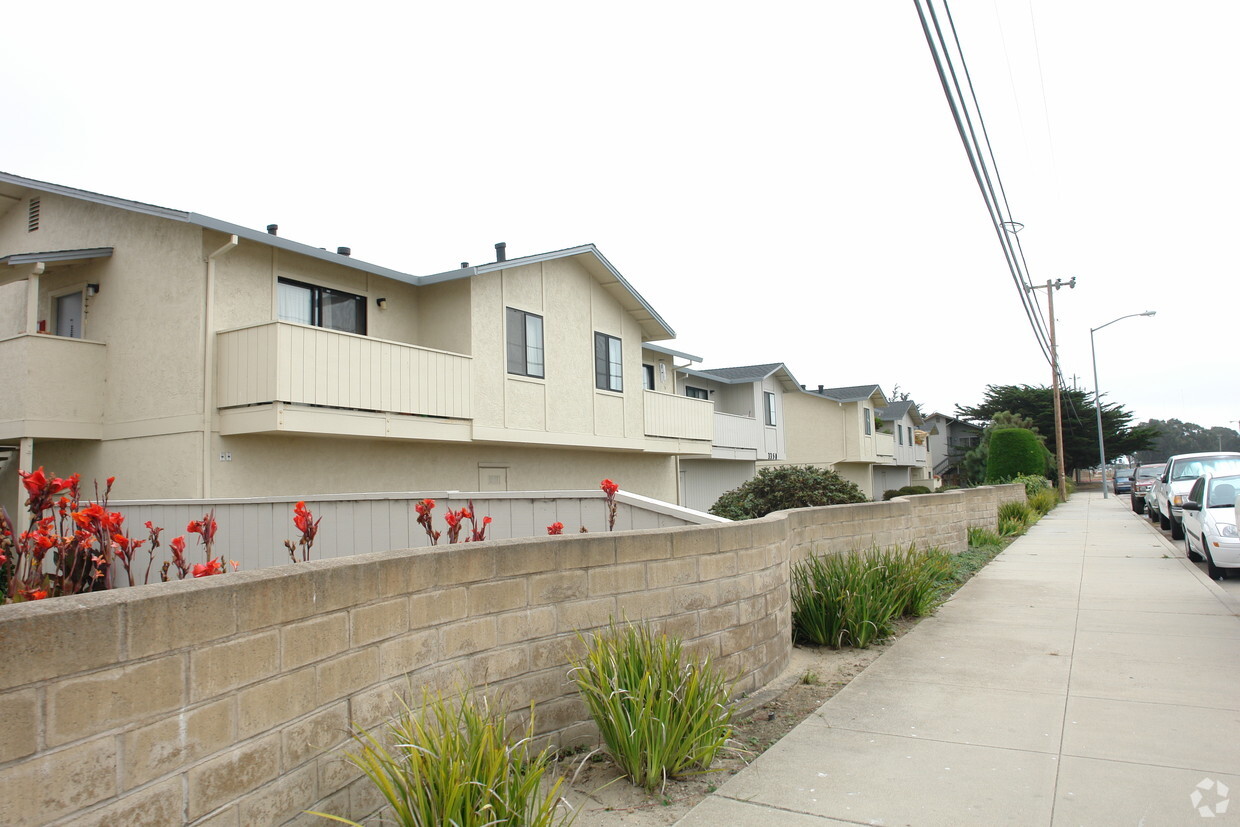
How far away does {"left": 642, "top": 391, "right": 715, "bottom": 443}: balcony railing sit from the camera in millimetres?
20402

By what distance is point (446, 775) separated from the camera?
11.5 feet

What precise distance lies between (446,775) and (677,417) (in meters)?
18.0

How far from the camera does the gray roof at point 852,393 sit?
38.5m

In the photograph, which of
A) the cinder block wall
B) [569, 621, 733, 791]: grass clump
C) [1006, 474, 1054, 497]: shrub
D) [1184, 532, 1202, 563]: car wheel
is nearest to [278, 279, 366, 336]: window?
the cinder block wall

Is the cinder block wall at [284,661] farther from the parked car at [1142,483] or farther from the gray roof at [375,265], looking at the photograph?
the parked car at [1142,483]

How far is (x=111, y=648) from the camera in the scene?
2.76 m

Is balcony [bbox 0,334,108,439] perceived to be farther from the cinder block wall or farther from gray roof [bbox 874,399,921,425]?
gray roof [bbox 874,399,921,425]

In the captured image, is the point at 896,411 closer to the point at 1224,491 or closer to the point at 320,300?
the point at 1224,491

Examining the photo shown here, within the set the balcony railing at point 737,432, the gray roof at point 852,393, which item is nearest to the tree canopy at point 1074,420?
the gray roof at point 852,393

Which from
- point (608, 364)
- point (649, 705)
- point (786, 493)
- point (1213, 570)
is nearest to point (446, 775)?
point (649, 705)

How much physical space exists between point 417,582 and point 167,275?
413 inches

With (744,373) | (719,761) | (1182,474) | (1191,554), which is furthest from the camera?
(744,373)

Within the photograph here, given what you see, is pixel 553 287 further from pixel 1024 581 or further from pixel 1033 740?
pixel 1033 740

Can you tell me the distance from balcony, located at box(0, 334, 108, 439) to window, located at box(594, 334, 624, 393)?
29.9 feet
